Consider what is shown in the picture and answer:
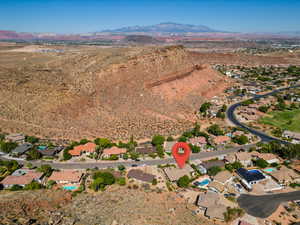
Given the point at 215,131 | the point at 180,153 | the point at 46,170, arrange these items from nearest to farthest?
the point at 46,170 < the point at 180,153 < the point at 215,131

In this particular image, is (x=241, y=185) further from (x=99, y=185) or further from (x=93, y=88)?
(x=93, y=88)

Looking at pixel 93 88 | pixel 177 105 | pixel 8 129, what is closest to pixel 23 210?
pixel 8 129

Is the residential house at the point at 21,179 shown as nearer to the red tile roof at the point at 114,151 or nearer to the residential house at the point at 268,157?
the red tile roof at the point at 114,151

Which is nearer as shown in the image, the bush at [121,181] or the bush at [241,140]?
the bush at [121,181]

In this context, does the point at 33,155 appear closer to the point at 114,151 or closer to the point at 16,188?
the point at 16,188

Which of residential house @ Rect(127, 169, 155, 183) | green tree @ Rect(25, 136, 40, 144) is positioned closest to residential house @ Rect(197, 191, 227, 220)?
residential house @ Rect(127, 169, 155, 183)

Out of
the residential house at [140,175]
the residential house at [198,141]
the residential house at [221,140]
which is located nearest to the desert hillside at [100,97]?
the residential house at [198,141]

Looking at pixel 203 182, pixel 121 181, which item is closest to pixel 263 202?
pixel 203 182
